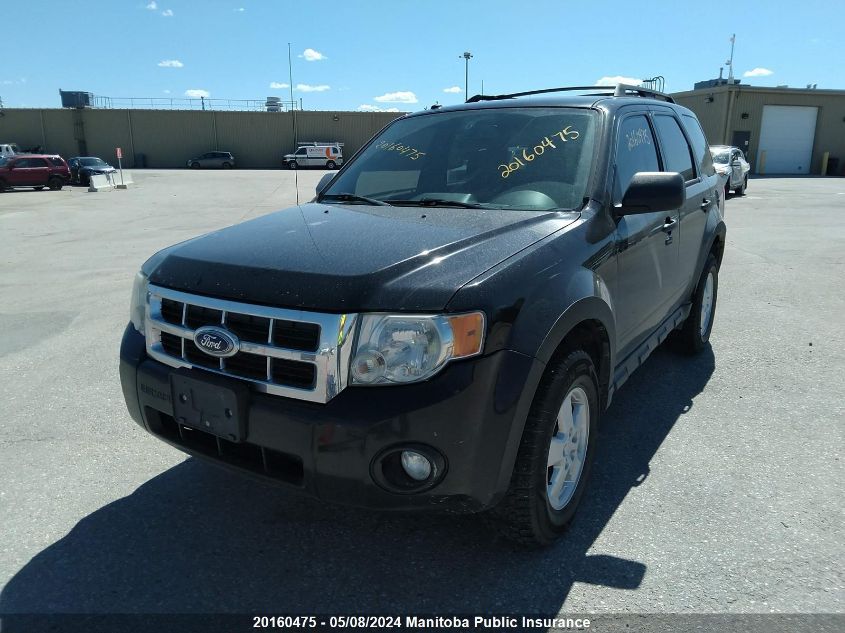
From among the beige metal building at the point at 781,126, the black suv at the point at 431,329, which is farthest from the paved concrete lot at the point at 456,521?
the beige metal building at the point at 781,126

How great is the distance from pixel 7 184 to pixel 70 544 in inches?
1185

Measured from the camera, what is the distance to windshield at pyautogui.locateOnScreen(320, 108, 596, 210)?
3.22m

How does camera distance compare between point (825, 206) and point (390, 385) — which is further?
point (825, 206)

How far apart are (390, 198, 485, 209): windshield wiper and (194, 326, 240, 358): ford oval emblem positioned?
1326 millimetres

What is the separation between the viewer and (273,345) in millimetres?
2287

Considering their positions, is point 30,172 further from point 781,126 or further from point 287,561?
point 781,126

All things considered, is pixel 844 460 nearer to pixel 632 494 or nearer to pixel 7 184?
pixel 632 494

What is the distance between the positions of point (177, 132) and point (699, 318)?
191ft

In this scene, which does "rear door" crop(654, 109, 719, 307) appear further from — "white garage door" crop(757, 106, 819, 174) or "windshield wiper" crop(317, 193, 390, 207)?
"white garage door" crop(757, 106, 819, 174)

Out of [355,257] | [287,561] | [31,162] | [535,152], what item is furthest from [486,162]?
[31,162]

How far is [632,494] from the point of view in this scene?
3.17 metres

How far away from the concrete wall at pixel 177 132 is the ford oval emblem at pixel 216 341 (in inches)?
2142

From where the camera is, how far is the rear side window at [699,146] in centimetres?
494

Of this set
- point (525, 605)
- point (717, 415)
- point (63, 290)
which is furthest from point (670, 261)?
point (63, 290)
